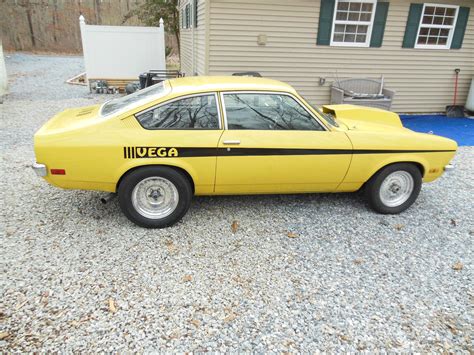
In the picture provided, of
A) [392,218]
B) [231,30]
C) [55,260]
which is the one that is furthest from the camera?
[231,30]

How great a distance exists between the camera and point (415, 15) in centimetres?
875

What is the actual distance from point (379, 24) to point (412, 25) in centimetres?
93

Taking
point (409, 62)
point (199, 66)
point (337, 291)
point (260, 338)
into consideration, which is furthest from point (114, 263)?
point (409, 62)

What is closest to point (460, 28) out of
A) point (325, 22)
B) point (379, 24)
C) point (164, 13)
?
point (379, 24)

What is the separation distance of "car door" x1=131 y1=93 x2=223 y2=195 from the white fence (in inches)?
370

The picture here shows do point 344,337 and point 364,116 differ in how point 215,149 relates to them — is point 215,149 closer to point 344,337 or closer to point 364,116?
point 344,337

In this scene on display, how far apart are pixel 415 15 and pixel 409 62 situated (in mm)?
1109

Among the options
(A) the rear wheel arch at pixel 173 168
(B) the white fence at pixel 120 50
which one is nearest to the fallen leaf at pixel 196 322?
(A) the rear wheel arch at pixel 173 168

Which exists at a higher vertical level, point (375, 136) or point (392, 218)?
point (375, 136)

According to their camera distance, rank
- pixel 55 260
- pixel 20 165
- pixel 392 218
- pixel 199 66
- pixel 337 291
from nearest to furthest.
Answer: pixel 337 291, pixel 55 260, pixel 392 218, pixel 20 165, pixel 199 66

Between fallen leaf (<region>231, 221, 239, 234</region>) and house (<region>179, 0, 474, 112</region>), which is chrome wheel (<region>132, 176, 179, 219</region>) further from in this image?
house (<region>179, 0, 474, 112</region>)

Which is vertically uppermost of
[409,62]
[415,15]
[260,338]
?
[415,15]

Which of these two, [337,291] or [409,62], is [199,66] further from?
[337,291]

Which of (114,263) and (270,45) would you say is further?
(270,45)
